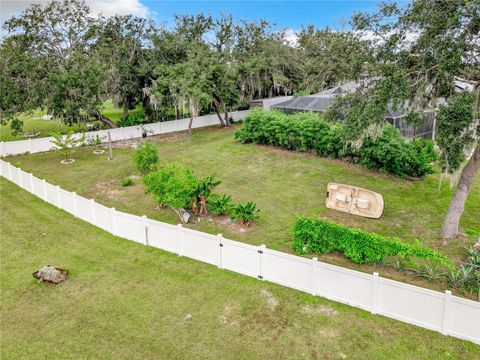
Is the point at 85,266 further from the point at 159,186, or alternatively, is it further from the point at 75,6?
the point at 75,6

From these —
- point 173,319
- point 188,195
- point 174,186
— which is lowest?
point 173,319

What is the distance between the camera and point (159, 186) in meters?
10.8

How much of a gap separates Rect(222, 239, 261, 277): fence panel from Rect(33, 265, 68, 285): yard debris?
375 cm

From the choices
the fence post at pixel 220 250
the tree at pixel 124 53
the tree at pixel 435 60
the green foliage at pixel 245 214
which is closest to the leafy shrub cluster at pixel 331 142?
the tree at pixel 435 60

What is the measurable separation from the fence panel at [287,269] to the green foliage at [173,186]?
3.74 meters

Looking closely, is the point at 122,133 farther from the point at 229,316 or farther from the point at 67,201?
the point at 229,316

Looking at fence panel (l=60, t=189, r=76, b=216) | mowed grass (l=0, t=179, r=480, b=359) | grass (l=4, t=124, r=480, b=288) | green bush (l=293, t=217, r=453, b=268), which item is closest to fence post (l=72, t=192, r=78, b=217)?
fence panel (l=60, t=189, r=76, b=216)

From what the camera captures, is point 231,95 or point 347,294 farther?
point 231,95

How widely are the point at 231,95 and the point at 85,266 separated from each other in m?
18.1

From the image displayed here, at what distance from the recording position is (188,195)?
10.8 meters

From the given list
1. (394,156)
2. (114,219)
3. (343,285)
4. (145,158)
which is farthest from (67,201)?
(394,156)

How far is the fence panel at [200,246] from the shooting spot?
853cm

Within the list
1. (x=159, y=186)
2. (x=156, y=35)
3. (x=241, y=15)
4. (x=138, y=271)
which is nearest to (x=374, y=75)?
(x=159, y=186)

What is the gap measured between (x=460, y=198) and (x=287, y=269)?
567 centimetres
